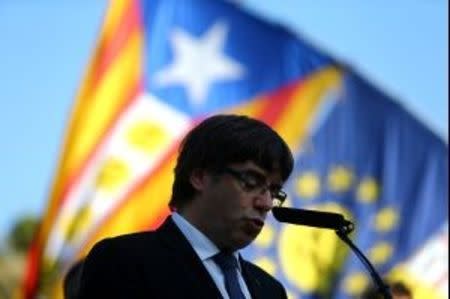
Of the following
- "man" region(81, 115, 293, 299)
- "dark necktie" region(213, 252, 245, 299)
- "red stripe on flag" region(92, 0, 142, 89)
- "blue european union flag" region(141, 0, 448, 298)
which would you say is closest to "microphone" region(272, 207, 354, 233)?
"man" region(81, 115, 293, 299)

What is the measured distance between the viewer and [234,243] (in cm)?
371

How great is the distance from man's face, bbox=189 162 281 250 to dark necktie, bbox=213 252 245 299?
0.03 m

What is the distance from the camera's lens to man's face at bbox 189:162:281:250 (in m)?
3.68

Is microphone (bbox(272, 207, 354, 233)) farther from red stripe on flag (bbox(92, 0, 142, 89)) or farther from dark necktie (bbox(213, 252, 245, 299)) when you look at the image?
red stripe on flag (bbox(92, 0, 142, 89))

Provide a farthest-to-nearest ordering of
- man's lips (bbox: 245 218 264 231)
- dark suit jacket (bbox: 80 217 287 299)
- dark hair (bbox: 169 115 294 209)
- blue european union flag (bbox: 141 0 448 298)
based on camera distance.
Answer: blue european union flag (bbox: 141 0 448 298) < dark hair (bbox: 169 115 294 209) < man's lips (bbox: 245 218 264 231) < dark suit jacket (bbox: 80 217 287 299)

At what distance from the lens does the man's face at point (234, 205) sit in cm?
368

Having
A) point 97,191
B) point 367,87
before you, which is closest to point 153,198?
point 97,191

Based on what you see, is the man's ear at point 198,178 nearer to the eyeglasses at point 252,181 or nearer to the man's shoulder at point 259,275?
the eyeglasses at point 252,181

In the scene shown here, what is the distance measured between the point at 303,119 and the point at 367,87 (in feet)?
2.29

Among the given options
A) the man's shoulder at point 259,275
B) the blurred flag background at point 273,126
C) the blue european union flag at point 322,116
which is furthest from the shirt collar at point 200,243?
the blue european union flag at point 322,116

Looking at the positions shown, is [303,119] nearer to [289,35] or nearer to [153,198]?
[289,35]

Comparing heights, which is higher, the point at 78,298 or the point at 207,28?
the point at 207,28

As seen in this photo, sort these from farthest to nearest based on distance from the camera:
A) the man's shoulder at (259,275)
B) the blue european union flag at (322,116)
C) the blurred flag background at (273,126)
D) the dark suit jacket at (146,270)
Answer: the blue european union flag at (322,116) → the blurred flag background at (273,126) → the man's shoulder at (259,275) → the dark suit jacket at (146,270)

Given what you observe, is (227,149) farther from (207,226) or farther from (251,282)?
(251,282)
